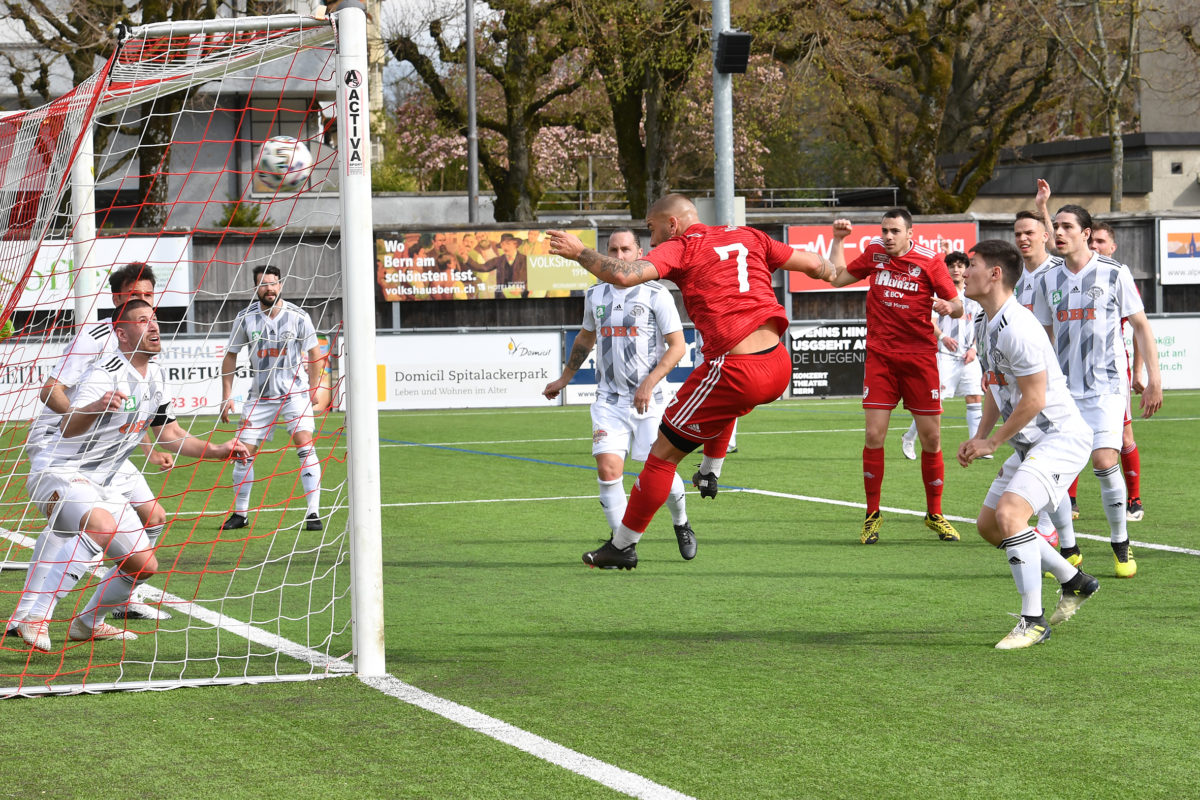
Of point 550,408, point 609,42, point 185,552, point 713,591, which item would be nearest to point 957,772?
point 713,591

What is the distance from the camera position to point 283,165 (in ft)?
25.7

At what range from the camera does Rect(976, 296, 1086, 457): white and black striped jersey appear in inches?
238

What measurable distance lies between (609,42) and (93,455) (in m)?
25.6

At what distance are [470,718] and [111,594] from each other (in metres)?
2.27

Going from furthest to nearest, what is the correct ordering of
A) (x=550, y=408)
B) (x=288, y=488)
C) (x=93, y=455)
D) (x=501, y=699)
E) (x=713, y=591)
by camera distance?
(x=550, y=408) → (x=288, y=488) → (x=713, y=591) → (x=93, y=455) → (x=501, y=699)

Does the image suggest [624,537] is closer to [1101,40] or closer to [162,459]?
[162,459]

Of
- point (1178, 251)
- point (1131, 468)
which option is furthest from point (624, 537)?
point (1178, 251)

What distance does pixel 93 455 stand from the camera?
6512 millimetres

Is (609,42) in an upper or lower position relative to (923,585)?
upper

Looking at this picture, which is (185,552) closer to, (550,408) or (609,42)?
(550,408)

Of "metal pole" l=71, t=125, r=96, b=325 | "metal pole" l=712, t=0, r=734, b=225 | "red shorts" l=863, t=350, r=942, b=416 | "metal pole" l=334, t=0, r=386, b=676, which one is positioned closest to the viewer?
"metal pole" l=334, t=0, r=386, b=676

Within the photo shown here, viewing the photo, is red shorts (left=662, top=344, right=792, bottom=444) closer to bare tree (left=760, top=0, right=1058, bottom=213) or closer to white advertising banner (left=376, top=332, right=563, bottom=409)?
white advertising banner (left=376, top=332, right=563, bottom=409)

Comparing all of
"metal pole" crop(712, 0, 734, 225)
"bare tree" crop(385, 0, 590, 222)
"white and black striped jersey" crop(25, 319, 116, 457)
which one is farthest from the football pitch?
"bare tree" crop(385, 0, 590, 222)

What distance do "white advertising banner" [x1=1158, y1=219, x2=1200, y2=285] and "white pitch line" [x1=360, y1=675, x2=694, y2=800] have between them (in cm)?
2685
